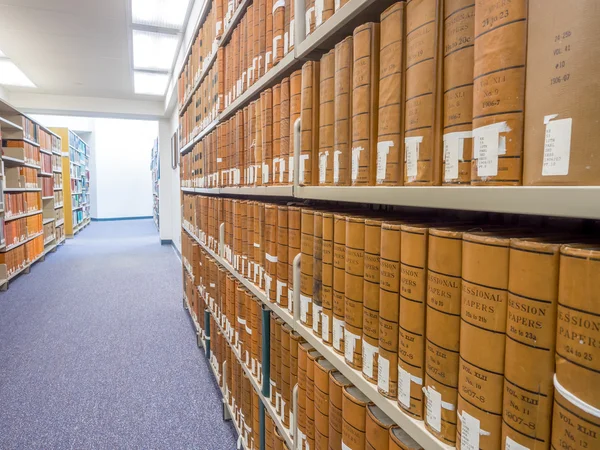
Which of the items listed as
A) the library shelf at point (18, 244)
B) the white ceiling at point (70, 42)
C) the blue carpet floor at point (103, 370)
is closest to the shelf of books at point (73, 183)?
the white ceiling at point (70, 42)

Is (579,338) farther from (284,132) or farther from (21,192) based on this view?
(21,192)

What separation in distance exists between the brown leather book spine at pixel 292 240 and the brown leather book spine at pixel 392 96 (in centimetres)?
40

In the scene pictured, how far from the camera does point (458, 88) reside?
52 centimetres

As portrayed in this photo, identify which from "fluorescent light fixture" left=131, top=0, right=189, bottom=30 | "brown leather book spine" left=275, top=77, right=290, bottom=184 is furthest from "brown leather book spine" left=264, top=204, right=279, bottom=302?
"fluorescent light fixture" left=131, top=0, right=189, bottom=30

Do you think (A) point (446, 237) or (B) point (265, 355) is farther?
(B) point (265, 355)

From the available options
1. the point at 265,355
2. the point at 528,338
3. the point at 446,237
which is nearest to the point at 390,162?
the point at 446,237

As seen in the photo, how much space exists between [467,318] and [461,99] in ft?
0.96

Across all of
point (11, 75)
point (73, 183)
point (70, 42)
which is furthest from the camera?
point (73, 183)

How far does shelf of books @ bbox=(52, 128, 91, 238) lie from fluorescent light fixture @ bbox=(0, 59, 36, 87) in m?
1.94

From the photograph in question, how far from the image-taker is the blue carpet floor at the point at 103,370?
5.75ft

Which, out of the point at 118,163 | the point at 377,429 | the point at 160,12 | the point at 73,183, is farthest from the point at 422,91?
the point at 118,163

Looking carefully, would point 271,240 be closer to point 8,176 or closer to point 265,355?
point 265,355

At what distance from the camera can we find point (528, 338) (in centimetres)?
42

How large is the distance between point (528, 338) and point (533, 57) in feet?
1.02
